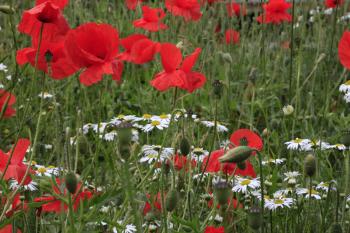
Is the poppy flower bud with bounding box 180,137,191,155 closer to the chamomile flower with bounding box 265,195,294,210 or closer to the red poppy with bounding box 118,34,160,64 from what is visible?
the red poppy with bounding box 118,34,160,64

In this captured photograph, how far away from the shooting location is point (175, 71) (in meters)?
1.87

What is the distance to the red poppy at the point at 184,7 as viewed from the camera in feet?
10.8

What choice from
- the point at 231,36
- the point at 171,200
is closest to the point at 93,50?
the point at 171,200

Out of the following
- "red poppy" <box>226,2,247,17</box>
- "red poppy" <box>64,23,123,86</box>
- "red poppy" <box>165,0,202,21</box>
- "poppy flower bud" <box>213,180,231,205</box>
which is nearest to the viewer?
"poppy flower bud" <box>213,180,231,205</box>

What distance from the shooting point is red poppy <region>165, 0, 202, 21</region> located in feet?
10.8

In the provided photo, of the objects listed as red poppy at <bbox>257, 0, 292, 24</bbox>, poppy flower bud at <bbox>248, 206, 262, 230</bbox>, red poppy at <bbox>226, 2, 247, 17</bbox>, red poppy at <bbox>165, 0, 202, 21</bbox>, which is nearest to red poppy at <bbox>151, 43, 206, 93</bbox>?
poppy flower bud at <bbox>248, 206, 262, 230</bbox>

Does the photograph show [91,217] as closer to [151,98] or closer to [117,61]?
[117,61]

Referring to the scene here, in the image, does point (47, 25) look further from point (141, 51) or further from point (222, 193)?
point (222, 193)

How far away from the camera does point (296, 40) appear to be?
3.86m

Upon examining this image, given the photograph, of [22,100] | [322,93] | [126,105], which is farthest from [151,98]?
[322,93]

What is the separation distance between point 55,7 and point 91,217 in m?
0.47

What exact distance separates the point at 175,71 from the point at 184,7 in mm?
1508

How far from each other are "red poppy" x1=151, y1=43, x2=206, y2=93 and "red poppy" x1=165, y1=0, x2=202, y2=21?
1.44 m

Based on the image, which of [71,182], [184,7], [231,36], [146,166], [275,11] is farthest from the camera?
[231,36]
